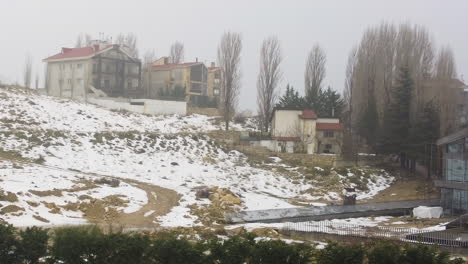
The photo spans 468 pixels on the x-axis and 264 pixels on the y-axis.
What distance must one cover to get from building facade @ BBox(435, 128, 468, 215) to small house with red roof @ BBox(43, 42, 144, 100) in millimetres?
39555

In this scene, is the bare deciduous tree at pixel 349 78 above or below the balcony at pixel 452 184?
above

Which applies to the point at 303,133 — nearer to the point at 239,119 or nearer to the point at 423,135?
the point at 423,135

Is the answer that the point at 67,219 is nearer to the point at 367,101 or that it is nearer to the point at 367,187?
the point at 367,187

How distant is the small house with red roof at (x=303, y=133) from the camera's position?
45875 mm

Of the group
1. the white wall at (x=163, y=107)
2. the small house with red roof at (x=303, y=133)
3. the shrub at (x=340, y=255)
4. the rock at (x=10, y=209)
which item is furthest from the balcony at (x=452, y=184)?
the white wall at (x=163, y=107)

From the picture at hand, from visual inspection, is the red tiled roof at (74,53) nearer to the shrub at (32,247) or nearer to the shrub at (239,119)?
the shrub at (239,119)

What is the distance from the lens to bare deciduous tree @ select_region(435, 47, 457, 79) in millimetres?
52719

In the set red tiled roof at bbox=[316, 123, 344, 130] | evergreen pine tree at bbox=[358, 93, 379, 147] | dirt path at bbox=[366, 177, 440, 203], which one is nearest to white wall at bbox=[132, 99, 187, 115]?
red tiled roof at bbox=[316, 123, 344, 130]

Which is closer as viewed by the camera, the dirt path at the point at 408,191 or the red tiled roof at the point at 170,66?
the dirt path at the point at 408,191

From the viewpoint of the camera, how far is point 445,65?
54.4 m

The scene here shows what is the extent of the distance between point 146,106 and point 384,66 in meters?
23.9

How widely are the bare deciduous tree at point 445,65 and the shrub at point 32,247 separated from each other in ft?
149

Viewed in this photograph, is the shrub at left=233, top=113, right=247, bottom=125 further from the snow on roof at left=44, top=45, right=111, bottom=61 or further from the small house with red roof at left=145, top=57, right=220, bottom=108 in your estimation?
the snow on roof at left=44, top=45, right=111, bottom=61

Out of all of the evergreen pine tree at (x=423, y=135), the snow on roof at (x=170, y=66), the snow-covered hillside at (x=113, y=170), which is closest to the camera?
the snow-covered hillside at (x=113, y=170)
